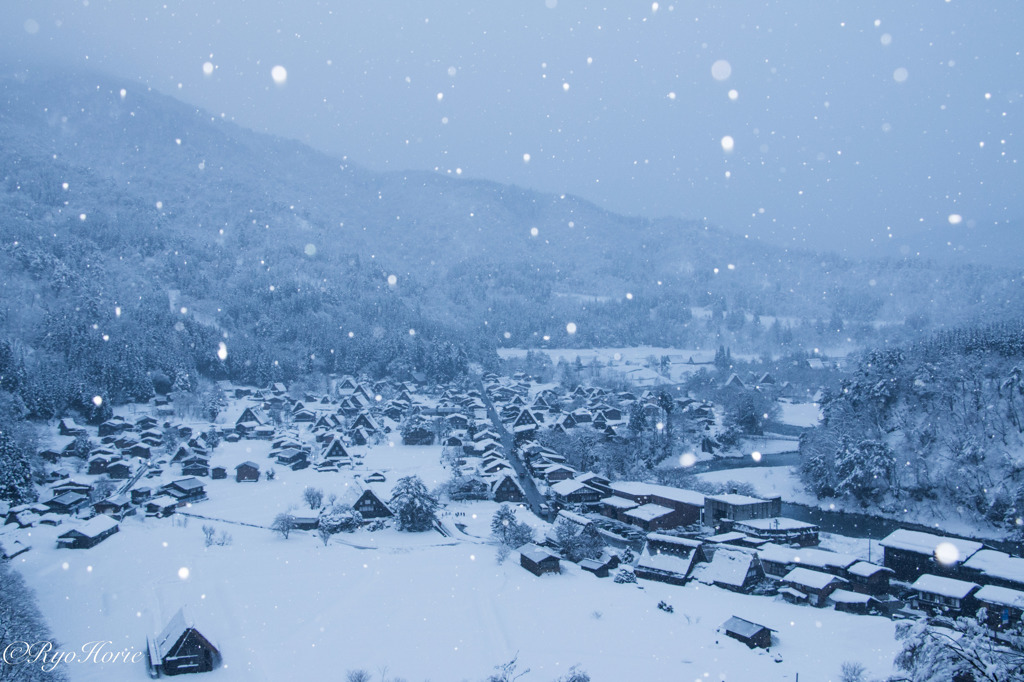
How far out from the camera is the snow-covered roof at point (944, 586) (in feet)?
49.6

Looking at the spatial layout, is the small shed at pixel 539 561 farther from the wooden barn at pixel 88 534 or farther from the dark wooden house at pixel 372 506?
the wooden barn at pixel 88 534

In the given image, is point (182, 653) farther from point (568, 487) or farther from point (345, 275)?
point (345, 275)

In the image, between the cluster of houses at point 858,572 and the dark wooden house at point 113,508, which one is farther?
the dark wooden house at point 113,508

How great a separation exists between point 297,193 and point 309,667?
490 feet

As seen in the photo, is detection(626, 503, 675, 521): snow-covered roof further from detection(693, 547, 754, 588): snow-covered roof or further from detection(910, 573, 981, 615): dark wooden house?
detection(910, 573, 981, 615): dark wooden house

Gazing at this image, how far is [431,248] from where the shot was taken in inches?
5699

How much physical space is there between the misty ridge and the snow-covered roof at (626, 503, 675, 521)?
3344cm

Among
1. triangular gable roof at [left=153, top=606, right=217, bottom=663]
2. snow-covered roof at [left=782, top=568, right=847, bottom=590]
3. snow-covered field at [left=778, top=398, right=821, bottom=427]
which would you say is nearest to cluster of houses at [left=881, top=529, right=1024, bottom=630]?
snow-covered roof at [left=782, top=568, right=847, bottom=590]

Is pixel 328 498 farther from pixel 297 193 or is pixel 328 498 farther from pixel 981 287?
pixel 297 193

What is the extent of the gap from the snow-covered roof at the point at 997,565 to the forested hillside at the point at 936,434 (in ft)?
19.5

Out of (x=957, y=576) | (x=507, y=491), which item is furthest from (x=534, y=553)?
(x=957, y=576)

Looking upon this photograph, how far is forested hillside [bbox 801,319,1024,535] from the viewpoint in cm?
2366

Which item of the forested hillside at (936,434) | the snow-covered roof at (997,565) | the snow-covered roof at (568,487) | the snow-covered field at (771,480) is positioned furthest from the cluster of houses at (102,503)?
the forested hillside at (936,434)

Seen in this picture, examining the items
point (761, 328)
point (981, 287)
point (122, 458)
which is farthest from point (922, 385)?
point (981, 287)
